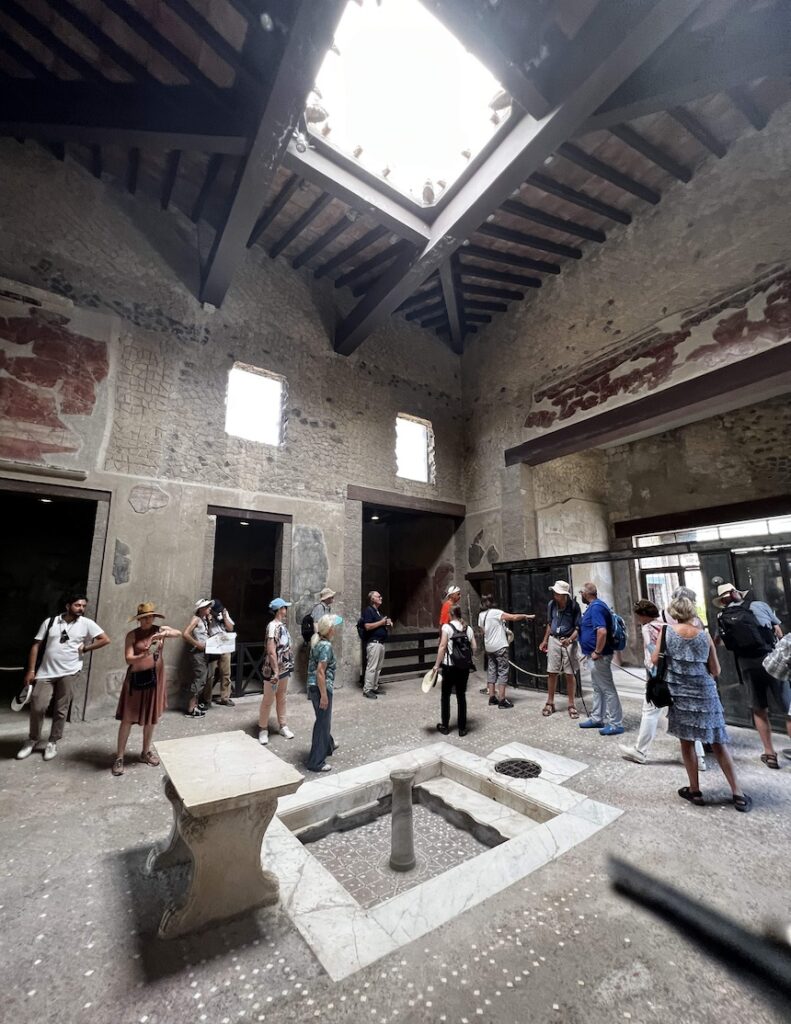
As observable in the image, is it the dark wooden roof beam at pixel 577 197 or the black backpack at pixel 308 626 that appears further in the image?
the black backpack at pixel 308 626

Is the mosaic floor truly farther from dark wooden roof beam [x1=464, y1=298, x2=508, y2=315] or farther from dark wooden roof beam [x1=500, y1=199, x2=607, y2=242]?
dark wooden roof beam [x1=464, y1=298, x2=508, y2=315]

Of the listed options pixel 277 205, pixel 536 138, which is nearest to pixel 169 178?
pixel 277 205

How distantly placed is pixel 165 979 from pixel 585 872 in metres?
2.26

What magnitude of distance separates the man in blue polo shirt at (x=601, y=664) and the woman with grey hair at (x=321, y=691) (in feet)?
10.5

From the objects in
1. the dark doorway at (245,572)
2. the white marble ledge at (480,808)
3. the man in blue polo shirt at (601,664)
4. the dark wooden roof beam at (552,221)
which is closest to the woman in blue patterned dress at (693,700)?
the white marble ledge at (480,808)

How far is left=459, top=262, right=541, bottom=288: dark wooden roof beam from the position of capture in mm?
8992

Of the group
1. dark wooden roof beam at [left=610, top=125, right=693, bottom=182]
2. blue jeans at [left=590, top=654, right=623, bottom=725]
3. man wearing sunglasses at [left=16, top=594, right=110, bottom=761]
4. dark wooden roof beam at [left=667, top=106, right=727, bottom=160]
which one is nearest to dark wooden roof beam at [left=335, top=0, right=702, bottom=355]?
dark wooden roof beam at [left=610, top=125, right=693, bottom=182]

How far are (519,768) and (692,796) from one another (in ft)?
4.59

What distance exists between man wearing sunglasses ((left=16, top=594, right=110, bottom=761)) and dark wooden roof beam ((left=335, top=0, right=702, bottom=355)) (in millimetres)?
6712

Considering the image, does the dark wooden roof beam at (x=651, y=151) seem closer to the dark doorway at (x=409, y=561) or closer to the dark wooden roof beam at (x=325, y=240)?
the dark wooden roof beam at (x=325, y=240)

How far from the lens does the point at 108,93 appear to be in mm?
5160

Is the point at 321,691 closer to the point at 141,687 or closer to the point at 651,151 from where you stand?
the point at 141,687

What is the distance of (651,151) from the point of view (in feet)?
21.7

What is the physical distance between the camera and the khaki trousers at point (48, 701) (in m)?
4.49
